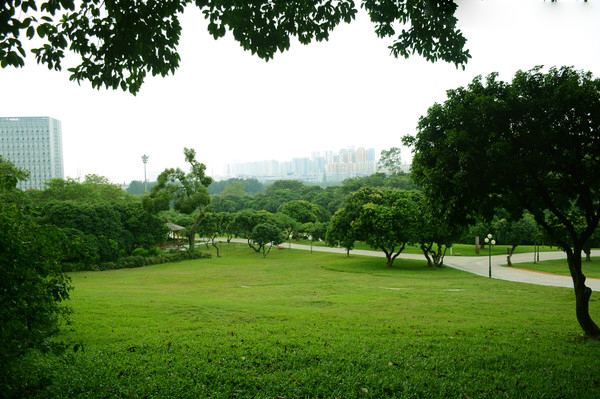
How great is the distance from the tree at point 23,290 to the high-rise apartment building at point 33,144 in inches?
4536

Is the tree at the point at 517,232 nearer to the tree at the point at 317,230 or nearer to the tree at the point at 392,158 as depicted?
the tree at the point at 317,230

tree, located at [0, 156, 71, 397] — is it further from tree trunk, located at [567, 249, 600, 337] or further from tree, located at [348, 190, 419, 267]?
tree, located at [348, 190, 419, 267]

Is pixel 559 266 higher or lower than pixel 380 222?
lower

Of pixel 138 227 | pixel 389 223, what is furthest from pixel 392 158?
pixel 138 227

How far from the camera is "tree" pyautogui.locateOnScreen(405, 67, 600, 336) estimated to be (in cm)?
656

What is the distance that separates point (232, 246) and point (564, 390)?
42961 mm

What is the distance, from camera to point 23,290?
137 inches

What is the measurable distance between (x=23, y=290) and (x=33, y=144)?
121 m

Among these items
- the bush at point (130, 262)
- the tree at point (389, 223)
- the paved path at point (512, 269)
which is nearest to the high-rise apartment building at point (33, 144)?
the bush at point (130, 262)

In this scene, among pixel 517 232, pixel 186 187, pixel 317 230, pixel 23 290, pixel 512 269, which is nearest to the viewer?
pixel 23 290

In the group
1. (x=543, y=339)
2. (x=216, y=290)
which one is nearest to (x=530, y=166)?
(x=543, y=339)

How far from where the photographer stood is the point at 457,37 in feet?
21.0

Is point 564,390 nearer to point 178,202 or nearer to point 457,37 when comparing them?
point 457,37

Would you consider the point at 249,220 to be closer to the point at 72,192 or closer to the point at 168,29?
the point at 72,192
